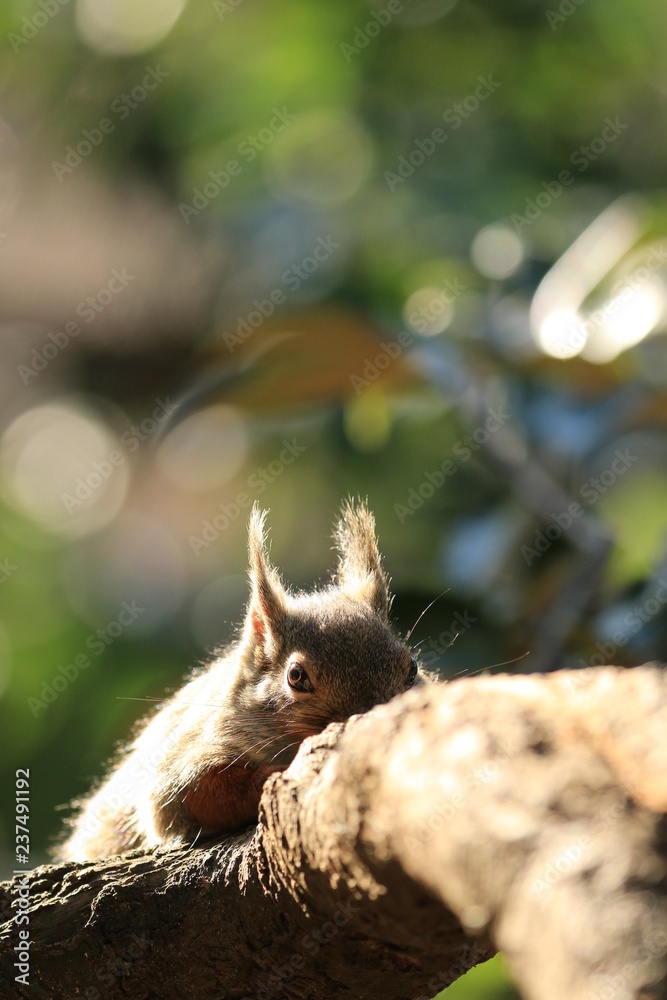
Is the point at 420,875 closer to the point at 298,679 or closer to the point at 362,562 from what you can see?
the point at 298,679

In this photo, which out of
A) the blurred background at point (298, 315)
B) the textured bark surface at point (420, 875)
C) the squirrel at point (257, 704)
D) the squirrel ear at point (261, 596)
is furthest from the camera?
the blurred background at point (298, 315)

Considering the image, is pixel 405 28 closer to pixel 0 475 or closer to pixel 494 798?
pixel 0 475

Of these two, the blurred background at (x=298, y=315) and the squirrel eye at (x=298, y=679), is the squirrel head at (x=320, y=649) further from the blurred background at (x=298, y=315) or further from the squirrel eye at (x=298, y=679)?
the blurred background at (x=298, y=315)

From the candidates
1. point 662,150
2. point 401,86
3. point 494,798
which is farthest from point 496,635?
point 401,86

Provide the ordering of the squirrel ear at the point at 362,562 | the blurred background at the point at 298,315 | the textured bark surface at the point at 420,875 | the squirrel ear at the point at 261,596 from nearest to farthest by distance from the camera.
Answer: the textured bark surface at the point at 420,875
the squirrel ear at the point at 261,596
the squirrel ear at the point at 362,562
the blurred background at the point at 298,315

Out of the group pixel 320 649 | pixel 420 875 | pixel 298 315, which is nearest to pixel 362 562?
pixel 320 649

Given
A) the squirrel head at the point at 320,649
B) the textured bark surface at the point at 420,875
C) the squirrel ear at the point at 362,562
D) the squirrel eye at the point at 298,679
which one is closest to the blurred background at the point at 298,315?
the squirrel ear at the point at 362,562

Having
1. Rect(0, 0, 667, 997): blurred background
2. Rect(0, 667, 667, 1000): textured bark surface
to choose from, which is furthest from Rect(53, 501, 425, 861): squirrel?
Rect(0, 0, 667, 997): blurred background

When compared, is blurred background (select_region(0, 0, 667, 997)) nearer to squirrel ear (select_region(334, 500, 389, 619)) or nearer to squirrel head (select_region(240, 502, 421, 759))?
squirrel ear (select_region(334, 500, 389, 619))
